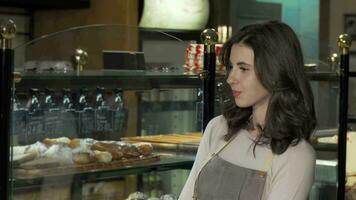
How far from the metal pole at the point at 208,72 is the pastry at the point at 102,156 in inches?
15.8

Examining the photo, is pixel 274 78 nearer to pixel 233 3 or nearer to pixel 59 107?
pixel 59 107

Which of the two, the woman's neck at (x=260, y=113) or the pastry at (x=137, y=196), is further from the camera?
the pastry at (x=137, y=196)

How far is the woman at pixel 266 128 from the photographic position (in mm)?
1688

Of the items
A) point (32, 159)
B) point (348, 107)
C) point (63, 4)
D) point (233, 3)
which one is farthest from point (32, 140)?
point (233, 3)

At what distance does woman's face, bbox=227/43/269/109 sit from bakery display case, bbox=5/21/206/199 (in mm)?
470

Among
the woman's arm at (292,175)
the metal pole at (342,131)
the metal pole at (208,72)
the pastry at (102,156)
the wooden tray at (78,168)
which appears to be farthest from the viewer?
the metal pole at (342,131)

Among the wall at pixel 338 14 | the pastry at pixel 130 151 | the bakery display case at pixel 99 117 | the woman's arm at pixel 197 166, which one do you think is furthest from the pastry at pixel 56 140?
the wall at pixel 338 14

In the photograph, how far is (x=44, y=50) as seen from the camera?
6.64 ft

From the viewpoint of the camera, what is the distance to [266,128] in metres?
1.74

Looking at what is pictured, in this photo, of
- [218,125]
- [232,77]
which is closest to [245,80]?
[232,77]

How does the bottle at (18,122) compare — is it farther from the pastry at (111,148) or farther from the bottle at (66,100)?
the pastry at (111,148)

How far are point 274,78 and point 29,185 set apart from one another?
0.69 meters

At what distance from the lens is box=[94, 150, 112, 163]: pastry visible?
212 centimetres

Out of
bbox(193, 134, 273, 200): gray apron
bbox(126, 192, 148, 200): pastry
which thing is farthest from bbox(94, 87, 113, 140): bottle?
bbox(193, 134, 273, 200): gray apron
